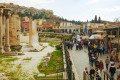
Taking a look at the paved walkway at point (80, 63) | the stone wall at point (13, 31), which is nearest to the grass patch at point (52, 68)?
the paved walkway at point (80, 63)

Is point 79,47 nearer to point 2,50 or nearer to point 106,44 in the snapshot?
point 106,44

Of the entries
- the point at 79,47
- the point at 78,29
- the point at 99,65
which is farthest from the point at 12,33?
the point at 78,29

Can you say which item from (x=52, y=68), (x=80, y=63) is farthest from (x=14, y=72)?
(x=80, y=63)

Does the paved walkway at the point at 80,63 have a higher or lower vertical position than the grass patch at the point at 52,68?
lower

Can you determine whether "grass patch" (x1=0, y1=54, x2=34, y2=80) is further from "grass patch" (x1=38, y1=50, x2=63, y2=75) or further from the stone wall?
the stone wall

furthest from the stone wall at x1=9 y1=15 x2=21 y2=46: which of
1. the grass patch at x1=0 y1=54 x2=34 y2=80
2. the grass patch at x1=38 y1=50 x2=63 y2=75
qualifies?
the grass patch at x1=0 y1=54 x2=34 y2=80

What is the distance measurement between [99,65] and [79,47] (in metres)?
14.6

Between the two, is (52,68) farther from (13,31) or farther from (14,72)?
(13,31)

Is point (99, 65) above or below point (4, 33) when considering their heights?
below

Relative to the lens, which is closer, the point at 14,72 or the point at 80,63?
the point at 14,72

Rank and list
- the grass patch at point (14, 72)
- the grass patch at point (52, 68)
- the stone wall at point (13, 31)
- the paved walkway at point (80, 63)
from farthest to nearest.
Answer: the stone wall at point (13, 31)
the paved walkway at point (80, 63)
the grass patch at point (52, 68)
the grass patch at point (14, 72)

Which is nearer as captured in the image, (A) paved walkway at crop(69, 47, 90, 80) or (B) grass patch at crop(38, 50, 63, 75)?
(B) grass patch at crop(38, 50, 63, 75)

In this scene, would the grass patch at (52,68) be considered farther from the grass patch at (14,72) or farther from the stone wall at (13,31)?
the stone wall at (13,31)

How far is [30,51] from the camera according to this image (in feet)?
87.4
